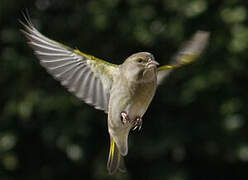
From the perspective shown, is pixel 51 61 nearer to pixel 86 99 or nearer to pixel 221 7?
pixel 86 99

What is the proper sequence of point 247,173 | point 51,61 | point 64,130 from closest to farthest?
point 51,61 → point 64,130 → point 247,173

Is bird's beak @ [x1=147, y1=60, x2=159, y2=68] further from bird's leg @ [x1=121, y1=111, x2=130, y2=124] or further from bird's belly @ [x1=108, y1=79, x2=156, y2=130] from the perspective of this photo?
bird's leg @ [x1=121, y1=111, x2=130, y2=124]

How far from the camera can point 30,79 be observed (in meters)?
4.36

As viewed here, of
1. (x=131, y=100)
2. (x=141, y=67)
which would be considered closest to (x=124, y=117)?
(x=131, y=100)

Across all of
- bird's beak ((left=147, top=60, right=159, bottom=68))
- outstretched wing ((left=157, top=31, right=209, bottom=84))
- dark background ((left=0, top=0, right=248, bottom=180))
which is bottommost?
dark background ((left=0, top=0, right=248, bottom=180))

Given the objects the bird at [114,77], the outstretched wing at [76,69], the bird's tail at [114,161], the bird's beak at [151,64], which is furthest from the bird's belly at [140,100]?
the bird's tail at [114,161]

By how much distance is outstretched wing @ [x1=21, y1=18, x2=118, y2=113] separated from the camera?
8.51 ft

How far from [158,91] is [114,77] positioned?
1.80m

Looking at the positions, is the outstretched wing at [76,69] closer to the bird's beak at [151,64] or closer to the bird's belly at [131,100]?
the bird's belly at [131,100]

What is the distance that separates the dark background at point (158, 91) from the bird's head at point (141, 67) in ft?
6.04

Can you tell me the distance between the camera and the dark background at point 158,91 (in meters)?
4.25

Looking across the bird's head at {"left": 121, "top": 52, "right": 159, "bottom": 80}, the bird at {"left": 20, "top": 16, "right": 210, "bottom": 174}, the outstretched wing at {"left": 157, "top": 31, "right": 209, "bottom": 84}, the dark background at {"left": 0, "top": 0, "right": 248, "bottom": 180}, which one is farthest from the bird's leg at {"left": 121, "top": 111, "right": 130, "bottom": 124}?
the dark background at {"left": 0, "top": 0, "right": 248, "bottom": 180}

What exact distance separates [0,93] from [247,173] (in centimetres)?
231

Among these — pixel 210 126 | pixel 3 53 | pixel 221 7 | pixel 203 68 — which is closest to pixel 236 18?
pixel 221 7
